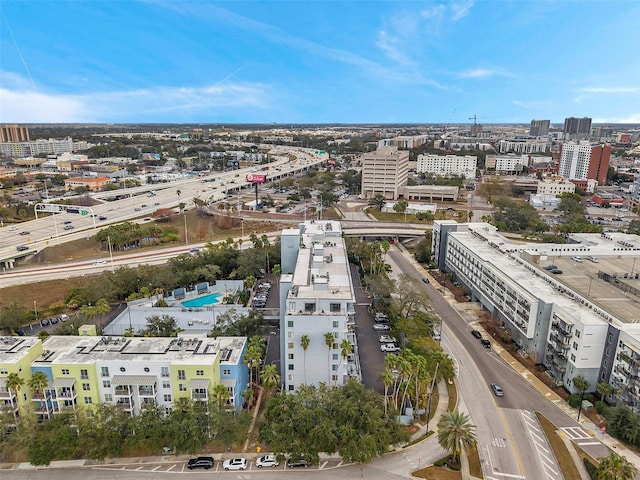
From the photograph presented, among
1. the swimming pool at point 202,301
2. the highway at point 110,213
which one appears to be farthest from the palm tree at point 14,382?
the highway at point 110,213

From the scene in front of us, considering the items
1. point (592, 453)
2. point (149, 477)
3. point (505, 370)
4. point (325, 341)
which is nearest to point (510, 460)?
point (592, 453)

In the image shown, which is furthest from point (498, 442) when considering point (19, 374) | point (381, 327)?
point (19, 374)

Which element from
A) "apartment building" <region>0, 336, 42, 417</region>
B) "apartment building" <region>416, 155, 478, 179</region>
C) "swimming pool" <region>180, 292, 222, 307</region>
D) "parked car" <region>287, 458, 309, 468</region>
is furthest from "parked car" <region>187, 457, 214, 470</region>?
"apartment building" <region>416, 155, 478, 179</region>

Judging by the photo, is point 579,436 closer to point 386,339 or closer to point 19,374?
point 386,339

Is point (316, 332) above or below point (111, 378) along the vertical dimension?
above

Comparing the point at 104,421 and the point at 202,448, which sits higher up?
the point at 104,421

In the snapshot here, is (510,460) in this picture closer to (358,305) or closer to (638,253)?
(358,305)

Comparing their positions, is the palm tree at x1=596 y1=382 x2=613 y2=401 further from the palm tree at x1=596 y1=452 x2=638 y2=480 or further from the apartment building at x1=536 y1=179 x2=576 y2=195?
the apartment building at x1=536 y1=179 x2=576 y2=195
